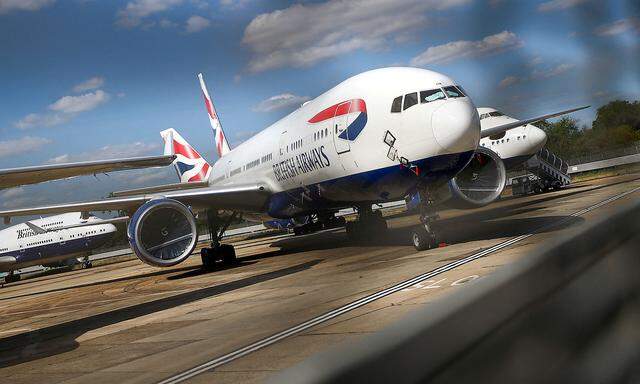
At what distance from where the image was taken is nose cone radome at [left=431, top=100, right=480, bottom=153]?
6.35 meters

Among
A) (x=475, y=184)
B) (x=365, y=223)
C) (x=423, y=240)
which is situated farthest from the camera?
(x=365, y=223)

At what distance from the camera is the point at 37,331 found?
6.00 metres

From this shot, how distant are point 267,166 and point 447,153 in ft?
15.2

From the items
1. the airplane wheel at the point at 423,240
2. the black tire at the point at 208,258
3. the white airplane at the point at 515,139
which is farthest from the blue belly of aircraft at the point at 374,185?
the black tire at the point at 208,258

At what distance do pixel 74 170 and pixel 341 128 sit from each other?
19.4 ft

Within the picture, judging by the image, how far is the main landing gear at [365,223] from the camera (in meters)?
8.94

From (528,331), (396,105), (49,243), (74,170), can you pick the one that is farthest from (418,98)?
(49,243)

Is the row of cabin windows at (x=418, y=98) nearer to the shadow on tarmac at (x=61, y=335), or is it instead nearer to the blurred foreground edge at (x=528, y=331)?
the shadow on tarmac at (x=61, y=335)

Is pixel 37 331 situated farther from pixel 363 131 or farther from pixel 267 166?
pixel 267 166

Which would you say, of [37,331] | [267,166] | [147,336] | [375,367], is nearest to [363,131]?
[267,166]

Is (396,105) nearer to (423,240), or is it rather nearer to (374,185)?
(374,185)

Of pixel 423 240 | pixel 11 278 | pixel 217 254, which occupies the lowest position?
pixel 11 278

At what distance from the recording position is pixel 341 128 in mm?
7875

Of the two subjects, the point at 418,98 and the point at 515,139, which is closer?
the point at 515,139
